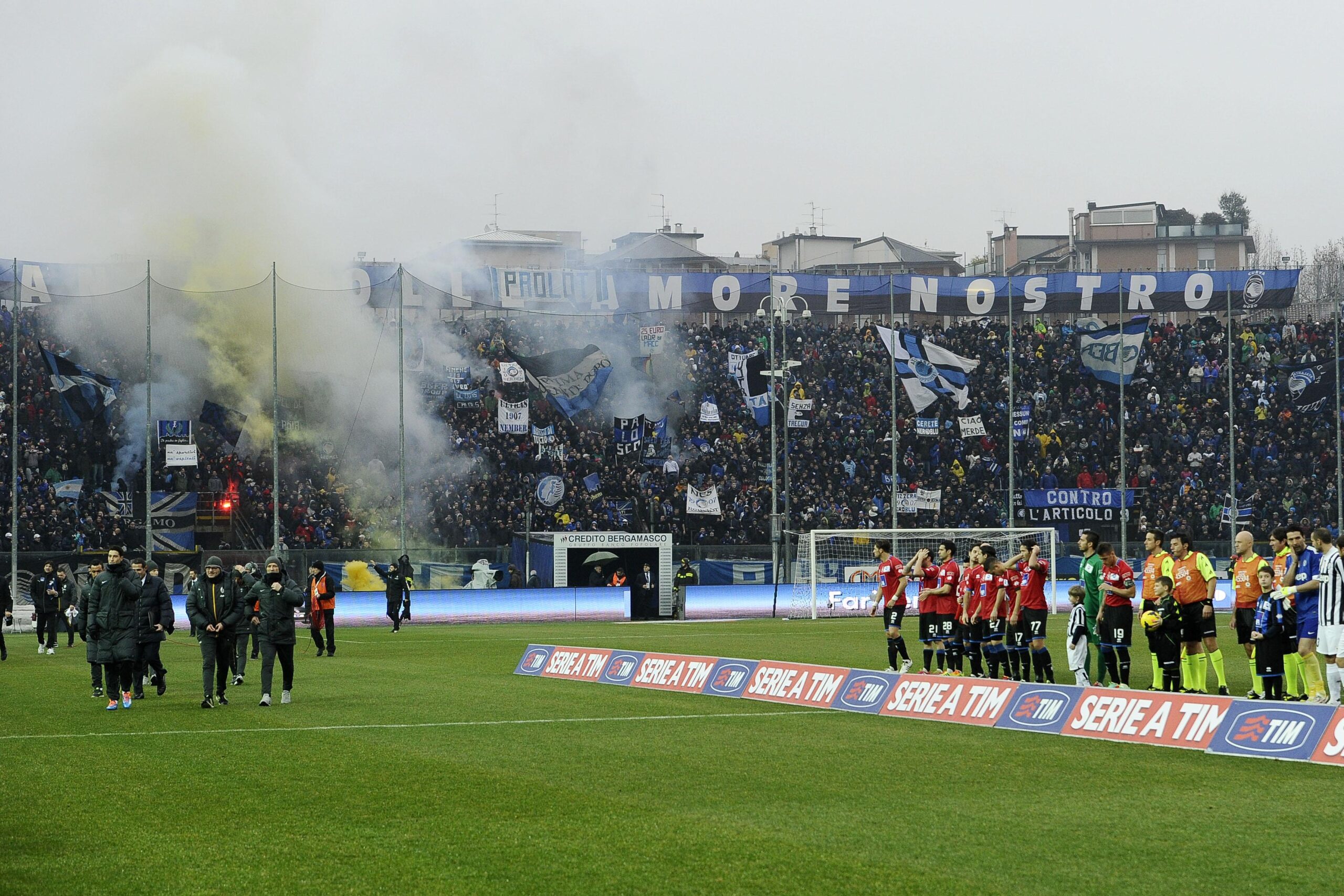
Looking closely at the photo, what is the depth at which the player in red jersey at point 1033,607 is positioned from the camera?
20.0 meters

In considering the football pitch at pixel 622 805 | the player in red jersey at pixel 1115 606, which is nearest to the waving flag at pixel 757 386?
the player in red jersey at pixel 1115 606

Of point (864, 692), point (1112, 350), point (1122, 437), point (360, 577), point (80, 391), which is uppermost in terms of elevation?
point (1112, 350)

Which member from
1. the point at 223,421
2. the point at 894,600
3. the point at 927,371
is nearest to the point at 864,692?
the point at 894,600

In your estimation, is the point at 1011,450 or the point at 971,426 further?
the point at 971,426

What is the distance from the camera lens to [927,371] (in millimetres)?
58250

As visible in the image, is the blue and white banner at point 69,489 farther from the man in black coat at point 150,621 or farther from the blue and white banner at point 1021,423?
the blue and white banner at point 1021,423

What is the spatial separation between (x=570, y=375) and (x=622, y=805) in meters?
47.0

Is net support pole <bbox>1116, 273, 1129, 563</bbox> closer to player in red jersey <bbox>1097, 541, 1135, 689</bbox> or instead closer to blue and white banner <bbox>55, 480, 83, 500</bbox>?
player in red jersey <bbox>1097, 541, 1135, 689</bbox>

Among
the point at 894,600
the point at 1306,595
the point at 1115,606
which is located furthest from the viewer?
the point at 894,600

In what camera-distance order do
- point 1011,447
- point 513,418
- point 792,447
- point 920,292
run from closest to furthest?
point 1011,447, point 513,418, point 792,447, point 920,292

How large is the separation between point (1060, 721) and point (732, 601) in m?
30.6

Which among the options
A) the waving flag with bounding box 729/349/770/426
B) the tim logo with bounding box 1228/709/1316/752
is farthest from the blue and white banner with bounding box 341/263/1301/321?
the tim logo with bounding box 1228/709/1316/752

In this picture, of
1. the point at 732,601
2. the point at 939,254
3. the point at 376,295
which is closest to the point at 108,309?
the point at 376,295

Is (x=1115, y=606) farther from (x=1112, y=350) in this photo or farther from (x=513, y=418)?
(x=1112, y=350)
